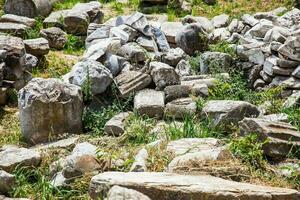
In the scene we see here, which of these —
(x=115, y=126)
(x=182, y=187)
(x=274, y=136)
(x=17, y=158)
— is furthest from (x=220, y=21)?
(x=182, y=187)

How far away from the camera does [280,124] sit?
6.99 meters

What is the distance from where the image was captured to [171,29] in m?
11.9

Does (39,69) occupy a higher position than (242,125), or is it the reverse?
(242,125)

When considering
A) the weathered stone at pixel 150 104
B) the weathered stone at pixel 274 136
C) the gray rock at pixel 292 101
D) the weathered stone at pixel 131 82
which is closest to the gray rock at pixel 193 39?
the weathered stone at pixel 131 82

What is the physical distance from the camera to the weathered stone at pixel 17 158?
6594mm

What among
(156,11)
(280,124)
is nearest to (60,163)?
(280,124)

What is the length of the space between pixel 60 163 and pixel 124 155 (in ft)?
2.53

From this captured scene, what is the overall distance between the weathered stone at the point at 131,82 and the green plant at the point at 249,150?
243cm

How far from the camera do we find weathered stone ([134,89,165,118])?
322 inches

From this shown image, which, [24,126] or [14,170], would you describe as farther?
[24,126]

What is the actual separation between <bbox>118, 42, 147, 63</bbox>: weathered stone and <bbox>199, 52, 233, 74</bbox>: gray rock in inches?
40.4

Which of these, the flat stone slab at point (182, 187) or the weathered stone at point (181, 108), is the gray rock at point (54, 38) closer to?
the weathered stone at point (181, 108)

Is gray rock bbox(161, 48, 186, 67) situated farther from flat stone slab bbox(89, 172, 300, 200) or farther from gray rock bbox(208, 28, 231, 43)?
flat stone slab bbox(89, 172, 300, 200)

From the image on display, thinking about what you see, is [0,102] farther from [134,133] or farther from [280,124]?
[280,124]
